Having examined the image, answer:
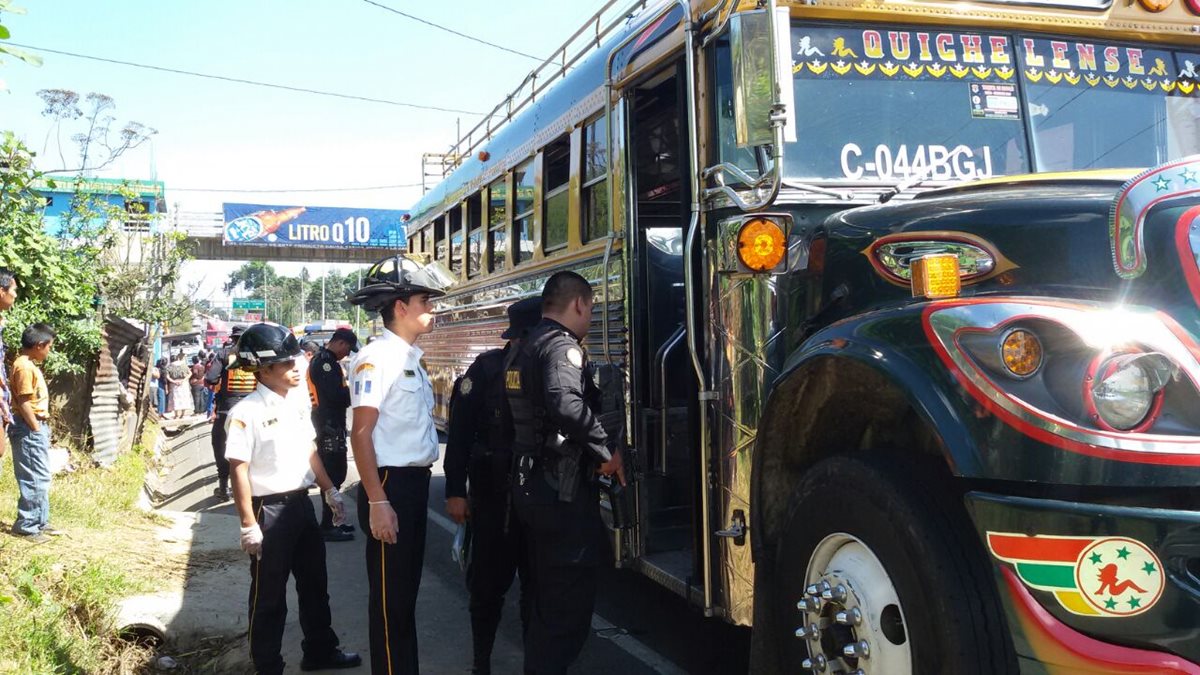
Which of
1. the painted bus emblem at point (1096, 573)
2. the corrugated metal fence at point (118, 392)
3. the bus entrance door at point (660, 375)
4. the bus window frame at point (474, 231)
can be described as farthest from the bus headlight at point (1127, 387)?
the corrugated metal fence at point (118, 392)

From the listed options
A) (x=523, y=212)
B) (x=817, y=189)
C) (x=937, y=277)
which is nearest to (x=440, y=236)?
(x=523, y=212)

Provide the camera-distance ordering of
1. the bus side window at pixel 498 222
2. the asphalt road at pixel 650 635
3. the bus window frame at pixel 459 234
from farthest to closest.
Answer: the bus window frame at pixel 459 234
the bus side window at pixel 498 222
the asphalt road at pixel 650 635

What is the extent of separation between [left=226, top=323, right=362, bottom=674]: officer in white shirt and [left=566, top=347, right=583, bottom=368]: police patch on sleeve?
4.40 feet

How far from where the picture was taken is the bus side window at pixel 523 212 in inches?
243

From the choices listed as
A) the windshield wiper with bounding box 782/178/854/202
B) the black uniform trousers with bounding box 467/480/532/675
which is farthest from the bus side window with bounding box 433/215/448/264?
the windshield wiper with bounding box 782/178/854/202

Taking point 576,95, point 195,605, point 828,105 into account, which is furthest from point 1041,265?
point 195,605

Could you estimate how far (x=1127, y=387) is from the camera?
208cm

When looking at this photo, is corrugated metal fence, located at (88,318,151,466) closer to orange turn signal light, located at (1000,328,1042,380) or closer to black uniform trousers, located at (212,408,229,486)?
black uniform trousers, located at (212,408,229,486)

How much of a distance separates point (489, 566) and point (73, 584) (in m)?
2.36

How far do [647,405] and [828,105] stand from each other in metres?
1.69

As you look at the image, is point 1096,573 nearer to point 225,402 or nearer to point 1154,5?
point 1154,5

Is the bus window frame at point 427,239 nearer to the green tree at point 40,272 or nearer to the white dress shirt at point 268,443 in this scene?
the green tree at point 40,272

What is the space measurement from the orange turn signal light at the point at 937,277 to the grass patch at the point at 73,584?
153 inches

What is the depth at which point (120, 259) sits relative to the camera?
15.1 m
